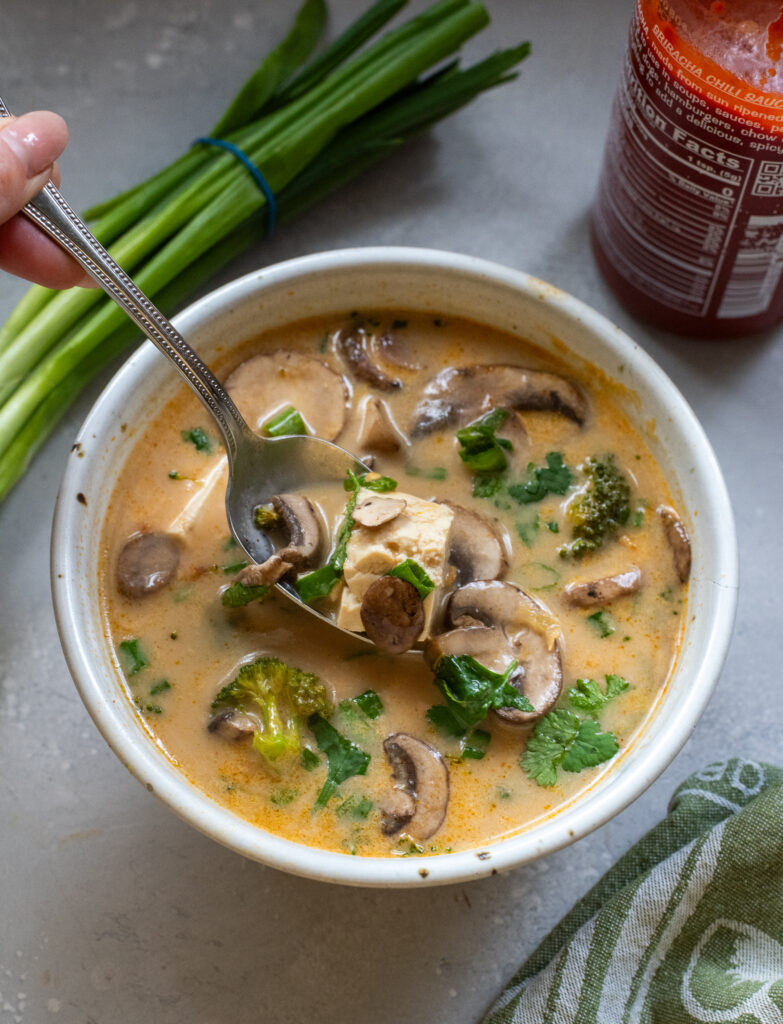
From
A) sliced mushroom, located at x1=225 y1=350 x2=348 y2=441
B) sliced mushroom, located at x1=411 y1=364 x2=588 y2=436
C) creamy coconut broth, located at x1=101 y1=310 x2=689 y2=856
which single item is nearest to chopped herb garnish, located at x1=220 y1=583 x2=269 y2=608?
creamy coconut broth, located at x1=101 y1=310 x2=689 y2=856

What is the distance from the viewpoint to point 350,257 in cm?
228

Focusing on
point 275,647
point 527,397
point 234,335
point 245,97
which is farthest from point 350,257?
point 275,647

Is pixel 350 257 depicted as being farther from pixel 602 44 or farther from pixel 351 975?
pixel 351 975

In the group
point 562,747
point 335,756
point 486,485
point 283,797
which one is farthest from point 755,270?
point 283,797

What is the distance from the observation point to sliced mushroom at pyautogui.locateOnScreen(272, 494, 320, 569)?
2.08m

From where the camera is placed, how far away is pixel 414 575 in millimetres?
2010

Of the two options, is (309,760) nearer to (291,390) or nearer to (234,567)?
(234,567)

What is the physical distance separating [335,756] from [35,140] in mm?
1162

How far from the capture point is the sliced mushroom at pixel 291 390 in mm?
2289

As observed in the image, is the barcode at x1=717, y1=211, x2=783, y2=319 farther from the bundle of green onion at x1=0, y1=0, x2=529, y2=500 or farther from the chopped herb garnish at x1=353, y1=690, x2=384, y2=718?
the chopped herb garnish at x1=353, y1=690, x2=384, y2=718

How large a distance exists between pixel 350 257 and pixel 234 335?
28 centimetres

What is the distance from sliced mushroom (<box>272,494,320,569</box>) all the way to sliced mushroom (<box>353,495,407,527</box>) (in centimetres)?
10

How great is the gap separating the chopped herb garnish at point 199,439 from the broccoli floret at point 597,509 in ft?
2.33

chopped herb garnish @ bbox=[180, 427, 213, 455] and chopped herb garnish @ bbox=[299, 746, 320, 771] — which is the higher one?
chopped herb garnish @ bbox=[180, 427, 213, 455]
